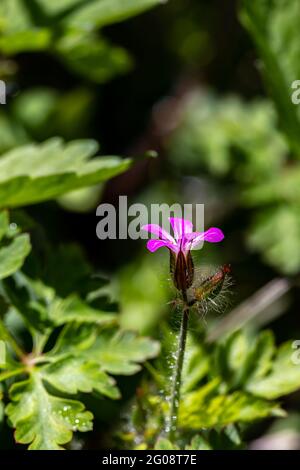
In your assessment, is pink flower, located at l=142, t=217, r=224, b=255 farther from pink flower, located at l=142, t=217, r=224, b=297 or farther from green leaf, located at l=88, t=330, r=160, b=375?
green leaf, located at l=88, t=330, r=160, b=375

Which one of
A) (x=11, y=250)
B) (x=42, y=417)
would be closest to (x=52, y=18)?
(x=11, y=250)

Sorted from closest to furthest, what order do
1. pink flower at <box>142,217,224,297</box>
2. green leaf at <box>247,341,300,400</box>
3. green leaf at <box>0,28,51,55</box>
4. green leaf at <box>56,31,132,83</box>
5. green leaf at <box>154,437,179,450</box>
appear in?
pink flower at <box>142,217,224,297</box> → green leaf at <box>154,437,179,450</box> → green leaf at <box>247,341,300,400</box> → green leaf at <box>0,28,51,55</box> → green leaf at <box>56,31,132,83</box>

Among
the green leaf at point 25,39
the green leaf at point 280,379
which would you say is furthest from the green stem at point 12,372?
the green leaf at point 25,39

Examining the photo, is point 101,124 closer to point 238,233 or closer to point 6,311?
point 238,233

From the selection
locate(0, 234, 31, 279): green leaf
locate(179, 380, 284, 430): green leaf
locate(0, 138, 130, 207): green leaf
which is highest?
locate(0, 138, 130, 207): green leaf

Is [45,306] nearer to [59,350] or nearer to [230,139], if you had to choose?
[59,350]

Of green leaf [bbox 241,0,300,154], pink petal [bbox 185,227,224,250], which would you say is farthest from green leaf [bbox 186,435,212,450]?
green leaf [bbox 241,0,300,154]
